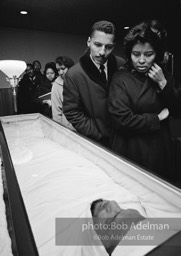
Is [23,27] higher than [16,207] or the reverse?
higher

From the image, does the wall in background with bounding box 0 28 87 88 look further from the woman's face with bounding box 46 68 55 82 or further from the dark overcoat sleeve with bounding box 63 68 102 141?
the dark overcoat sleeve with bounding box 63 68 102 141

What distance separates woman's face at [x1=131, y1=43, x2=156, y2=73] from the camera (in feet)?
4.69

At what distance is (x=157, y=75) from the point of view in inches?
55.9

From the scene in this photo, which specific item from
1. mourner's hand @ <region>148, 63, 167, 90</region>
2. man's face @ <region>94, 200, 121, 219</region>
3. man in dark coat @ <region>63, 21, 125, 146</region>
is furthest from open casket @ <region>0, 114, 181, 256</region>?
mourner's hand @ <region>148, 63, 167, 90</region>

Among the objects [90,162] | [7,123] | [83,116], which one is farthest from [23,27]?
[90,162]

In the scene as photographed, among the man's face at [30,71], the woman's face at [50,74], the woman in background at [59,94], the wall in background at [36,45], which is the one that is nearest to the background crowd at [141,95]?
the woman in background at [59,94]

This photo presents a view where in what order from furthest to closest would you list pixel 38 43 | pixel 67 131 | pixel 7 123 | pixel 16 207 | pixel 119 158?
1. pixel 38 43
2. pixel 7 123
3. pixel 67 131
4. pixel 119 158
5. pixel 16 207

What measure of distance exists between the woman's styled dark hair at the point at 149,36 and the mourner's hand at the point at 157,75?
113mm

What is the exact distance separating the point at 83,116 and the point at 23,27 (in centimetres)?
656

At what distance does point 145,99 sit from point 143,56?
27 cm

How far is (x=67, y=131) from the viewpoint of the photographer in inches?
69.8

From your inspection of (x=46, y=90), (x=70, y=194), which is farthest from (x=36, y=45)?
(x=70, y=194)

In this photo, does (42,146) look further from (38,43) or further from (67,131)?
(38,43)

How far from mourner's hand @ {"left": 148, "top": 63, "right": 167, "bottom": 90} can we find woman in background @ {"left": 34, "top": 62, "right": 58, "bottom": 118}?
7.66 ft
